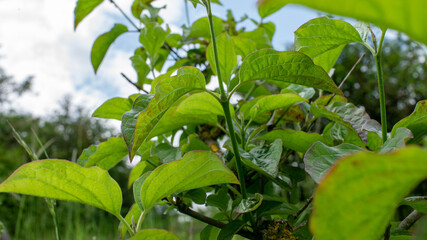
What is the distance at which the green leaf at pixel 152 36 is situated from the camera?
2.34 ft

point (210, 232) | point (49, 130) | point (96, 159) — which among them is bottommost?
point (49, 130)

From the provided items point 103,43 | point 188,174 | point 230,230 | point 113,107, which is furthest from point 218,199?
point 103,43

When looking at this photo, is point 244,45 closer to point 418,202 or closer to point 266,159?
point 266,159

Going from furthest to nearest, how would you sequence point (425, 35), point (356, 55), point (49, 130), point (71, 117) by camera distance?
point (71, 117) → point (49, 130) → point (356, 55) → point (425, 35)

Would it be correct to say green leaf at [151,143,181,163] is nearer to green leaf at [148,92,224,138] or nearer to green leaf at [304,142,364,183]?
green leaf at [148,92,224,138]

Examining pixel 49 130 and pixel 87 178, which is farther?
pixel 49 130

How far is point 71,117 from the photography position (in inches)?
629

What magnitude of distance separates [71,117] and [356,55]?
14666mm

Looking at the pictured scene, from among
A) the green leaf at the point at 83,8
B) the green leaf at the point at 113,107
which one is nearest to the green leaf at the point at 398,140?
the green leaf at the point at 113,107

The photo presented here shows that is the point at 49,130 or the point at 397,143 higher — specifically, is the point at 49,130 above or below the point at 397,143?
below

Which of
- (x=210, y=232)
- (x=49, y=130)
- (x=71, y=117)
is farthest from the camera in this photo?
(x=71, y=117)

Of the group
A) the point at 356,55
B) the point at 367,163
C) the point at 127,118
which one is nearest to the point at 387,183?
the point at 367,163

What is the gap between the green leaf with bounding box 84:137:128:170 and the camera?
23.9 inches

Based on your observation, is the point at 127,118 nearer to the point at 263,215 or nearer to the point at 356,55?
the point at 263,215
